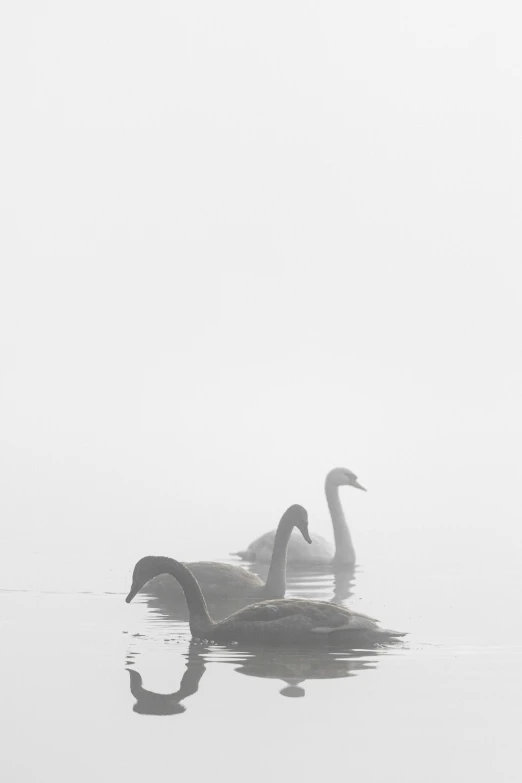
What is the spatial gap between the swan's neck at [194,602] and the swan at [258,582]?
3.10 m

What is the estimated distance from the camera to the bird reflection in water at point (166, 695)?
11023 mm

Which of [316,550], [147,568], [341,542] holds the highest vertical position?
[341,542]

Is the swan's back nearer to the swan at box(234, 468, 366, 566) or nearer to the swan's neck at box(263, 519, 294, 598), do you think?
the swan's neck at box(263, 519, 294, 598)

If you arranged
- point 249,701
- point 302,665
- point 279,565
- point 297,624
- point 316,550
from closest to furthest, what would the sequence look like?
point 249,701, point 302,665, point 297,624, point 279,565, point 316,550

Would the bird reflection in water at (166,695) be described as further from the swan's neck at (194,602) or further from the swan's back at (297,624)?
the swan's neck at (194,602)

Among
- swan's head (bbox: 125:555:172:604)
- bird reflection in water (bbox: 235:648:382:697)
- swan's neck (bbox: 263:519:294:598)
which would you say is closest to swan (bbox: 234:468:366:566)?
swan's neck (bbox: 263:519:294:598)

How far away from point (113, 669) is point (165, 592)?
6143 millimetres

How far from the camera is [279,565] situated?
18.2m

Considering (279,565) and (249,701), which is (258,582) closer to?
(279,565)

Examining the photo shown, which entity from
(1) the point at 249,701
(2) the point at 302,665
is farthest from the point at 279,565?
(1) the point at 249,701

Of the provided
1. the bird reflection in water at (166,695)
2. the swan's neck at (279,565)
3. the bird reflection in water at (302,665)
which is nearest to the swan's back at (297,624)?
the bird reflection in water at (302,665)

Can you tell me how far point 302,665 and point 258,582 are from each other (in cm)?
561

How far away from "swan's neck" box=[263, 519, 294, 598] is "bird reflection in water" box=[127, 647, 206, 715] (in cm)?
509

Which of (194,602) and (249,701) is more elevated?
(194,602)
